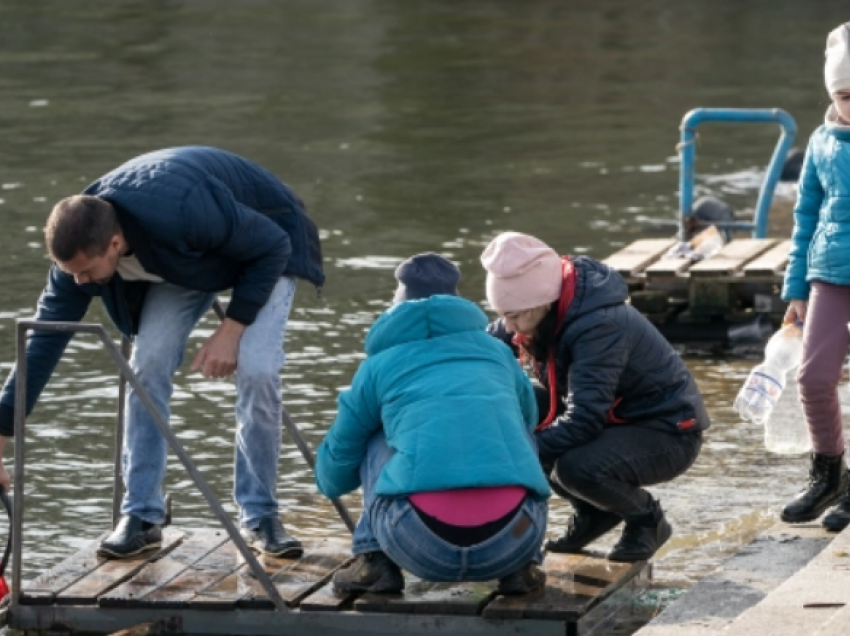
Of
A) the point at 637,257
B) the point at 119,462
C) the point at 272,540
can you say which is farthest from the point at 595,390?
the point at 637,257

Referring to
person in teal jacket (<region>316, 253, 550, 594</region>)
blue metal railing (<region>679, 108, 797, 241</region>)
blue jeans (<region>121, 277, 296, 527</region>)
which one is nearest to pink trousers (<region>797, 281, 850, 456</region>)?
person in teal jacket (<region>316, 253, 550, 594</region>)

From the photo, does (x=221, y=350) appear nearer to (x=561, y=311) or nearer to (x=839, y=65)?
(x=561, y=311)

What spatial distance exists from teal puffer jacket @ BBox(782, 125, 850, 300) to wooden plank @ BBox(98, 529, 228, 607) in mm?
2050

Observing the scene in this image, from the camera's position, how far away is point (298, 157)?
19188mm

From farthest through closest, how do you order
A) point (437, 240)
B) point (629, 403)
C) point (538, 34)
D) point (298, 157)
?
point (538, 34) → point (298, 157) → point (437, 240) → point (629, 403)

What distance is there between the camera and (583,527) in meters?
6.99

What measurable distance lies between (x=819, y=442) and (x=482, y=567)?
1.58 metres

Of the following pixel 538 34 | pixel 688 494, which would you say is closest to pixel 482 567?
pixel 688 494

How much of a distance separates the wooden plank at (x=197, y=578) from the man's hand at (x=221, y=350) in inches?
23.6

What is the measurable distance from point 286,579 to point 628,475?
108 centimetres

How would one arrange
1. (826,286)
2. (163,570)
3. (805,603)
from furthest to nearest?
(826,286)
(163,570)
(805,603)

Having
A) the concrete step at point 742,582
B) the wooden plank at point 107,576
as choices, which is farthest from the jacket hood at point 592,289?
the wooden plank at point 107,576

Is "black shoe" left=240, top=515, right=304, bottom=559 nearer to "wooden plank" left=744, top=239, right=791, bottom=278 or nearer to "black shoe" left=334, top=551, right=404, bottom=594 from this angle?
"black shoe" left=334, top=551, right=404, bottom=594

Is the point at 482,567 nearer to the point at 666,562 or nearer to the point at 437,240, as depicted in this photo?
the point at 666,562
